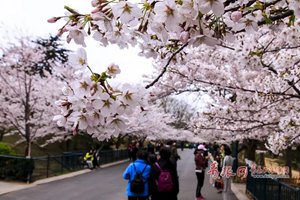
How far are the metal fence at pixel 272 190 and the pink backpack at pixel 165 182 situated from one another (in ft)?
7.04

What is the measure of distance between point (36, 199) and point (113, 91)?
384 inches

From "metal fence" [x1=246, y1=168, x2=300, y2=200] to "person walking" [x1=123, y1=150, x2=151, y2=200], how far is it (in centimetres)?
257

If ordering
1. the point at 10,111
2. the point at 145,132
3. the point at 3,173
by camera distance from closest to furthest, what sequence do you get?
the point at 3,173
the point at 10,111
the point at 145,132

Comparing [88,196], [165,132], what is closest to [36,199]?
[88,196]

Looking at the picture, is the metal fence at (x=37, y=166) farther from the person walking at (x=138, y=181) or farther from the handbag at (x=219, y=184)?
the person walking at (x=138, y=181)

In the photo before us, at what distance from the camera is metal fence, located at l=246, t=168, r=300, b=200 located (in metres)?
7.01

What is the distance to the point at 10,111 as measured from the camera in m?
21.3

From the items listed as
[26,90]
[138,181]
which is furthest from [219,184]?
[26,90]

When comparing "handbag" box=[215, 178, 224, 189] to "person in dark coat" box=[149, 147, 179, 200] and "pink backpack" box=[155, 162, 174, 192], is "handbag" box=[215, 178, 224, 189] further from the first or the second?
"pink backpack" box=[155, 162, 174, 192]

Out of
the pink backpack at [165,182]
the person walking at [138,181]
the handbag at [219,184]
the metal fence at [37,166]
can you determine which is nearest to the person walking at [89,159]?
the metal fence at [37,166]

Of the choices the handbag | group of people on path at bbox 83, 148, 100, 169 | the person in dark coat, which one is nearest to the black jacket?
the person in dark coat

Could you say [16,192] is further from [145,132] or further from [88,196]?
[145,132]

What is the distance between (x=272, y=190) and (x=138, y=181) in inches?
144

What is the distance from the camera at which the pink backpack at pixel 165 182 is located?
653cm
